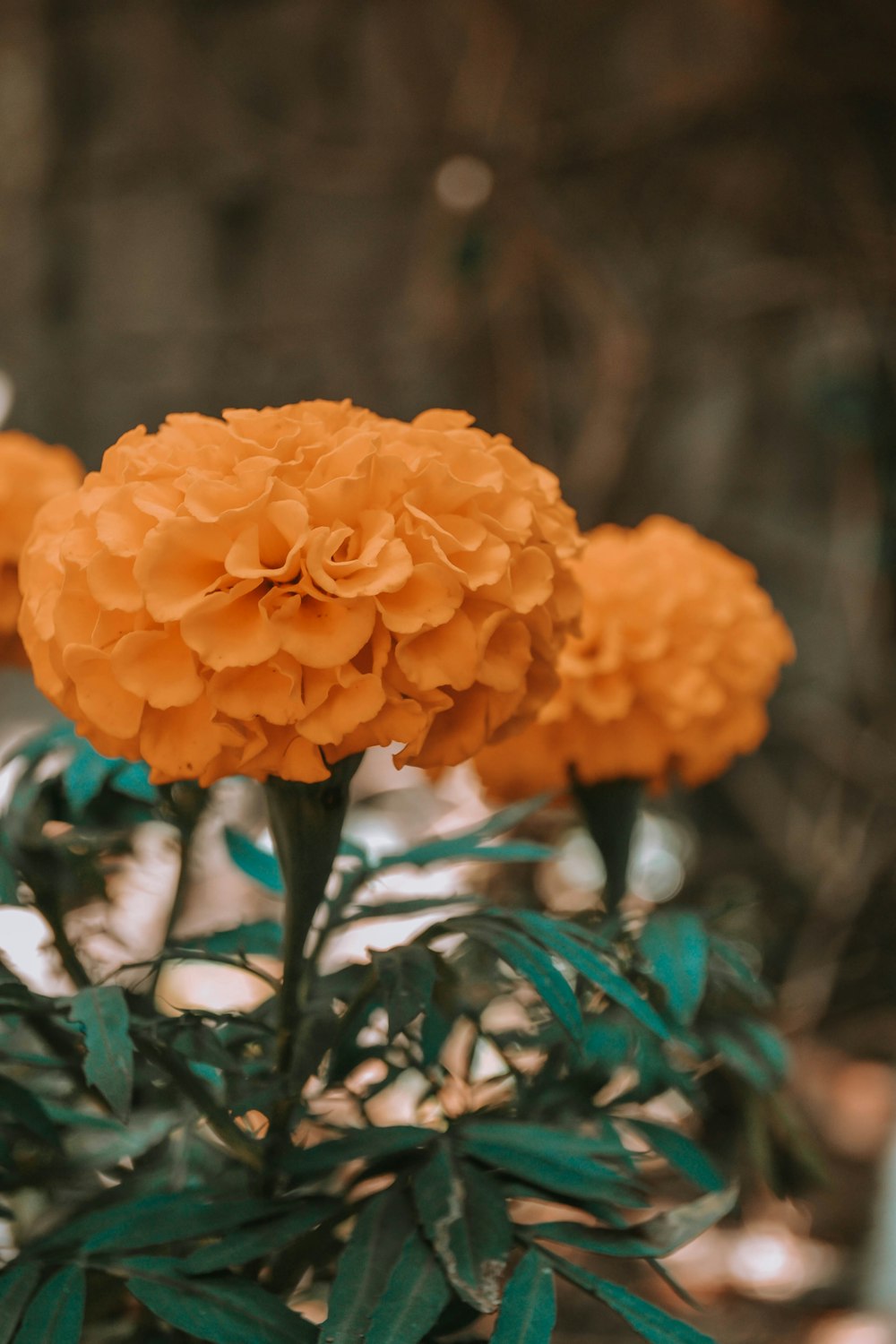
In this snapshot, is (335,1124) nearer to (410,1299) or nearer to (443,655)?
(410,1299)

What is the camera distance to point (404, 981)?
1.55 feet

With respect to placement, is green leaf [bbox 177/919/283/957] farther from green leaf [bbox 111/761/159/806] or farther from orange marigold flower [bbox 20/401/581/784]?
orange marigold flower [bbox 20/401/581/784]

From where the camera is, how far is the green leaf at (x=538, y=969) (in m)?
0.48

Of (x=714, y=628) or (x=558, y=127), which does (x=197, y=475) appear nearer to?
(x=714, y=628)

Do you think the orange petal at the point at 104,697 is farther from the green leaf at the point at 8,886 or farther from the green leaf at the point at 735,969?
the green leaf at the point at 735,969

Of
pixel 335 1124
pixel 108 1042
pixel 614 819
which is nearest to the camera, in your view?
pixel 108 1042

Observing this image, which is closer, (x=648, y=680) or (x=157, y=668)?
(x=157, y=668)

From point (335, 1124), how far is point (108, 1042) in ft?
0.56

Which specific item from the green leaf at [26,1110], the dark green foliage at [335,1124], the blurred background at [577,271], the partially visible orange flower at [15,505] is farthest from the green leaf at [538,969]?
the blurred background at [577,271]

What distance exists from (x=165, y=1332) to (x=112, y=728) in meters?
0.32

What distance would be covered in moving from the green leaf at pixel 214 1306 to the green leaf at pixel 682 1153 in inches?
7.6

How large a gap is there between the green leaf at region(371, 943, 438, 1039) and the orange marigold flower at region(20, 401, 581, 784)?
3.3 inches

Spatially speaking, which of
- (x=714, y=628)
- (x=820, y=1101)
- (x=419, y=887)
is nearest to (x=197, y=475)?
(x=714, y=628)

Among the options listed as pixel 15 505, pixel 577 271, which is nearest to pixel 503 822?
pixel 15 505
